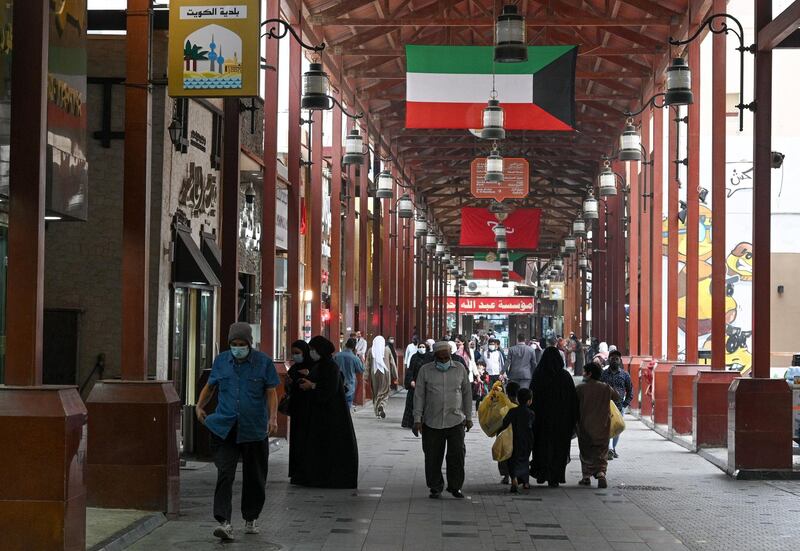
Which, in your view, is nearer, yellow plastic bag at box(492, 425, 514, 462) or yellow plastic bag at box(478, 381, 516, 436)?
yellow plastic bag at box(492, 425, 514, 462)

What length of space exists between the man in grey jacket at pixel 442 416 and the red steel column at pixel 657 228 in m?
15.3

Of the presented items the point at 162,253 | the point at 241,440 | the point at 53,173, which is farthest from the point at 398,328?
the point at 241,440

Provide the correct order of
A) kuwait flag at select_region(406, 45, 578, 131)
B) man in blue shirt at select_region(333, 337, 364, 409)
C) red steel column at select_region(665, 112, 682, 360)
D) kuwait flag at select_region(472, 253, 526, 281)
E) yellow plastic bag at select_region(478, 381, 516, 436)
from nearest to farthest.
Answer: yellow plastic bag at select_region(478, 381, 516, 436) → man in blue shirt at select_region(333, 337, 364, 409) → kuwait flag at select_region(406, 45, 578, 131) → red steel column at select_region(665, 112, 682, 360) → kuwait flag at select_region(472, 253, 526, 281)

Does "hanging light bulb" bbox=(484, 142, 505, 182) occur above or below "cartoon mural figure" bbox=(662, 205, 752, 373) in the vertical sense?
above

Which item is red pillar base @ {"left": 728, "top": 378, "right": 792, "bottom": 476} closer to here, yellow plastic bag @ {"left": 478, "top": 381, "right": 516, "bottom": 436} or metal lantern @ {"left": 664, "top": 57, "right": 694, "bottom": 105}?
yellow plastic bag @ {"left": 478, "top": 381, "right": 516, "bottom": 436}

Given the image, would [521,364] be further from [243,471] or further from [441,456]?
[243,471]

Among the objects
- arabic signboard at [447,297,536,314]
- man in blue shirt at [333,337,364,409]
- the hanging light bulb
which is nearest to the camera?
man in blue shirt at [333,337,364,409]

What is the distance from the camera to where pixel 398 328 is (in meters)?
48.2

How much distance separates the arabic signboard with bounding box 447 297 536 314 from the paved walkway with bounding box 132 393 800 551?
77.3 meters

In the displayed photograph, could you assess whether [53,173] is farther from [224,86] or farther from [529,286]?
[529,286]

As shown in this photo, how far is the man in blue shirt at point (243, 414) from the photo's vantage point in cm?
1023

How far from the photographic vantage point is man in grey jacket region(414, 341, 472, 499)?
13266mm

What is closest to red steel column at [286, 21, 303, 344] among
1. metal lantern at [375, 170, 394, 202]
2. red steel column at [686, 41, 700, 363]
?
red steel column at [686, 41, 700, 363]

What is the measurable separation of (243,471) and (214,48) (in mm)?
3968
